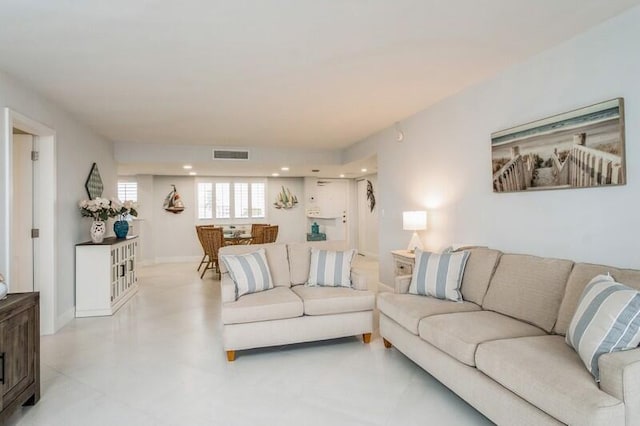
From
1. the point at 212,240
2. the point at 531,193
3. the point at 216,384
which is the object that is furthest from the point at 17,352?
the point at 212,240

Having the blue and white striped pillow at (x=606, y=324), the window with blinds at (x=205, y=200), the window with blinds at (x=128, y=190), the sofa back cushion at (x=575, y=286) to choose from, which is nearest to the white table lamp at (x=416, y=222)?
the sofa back cushion at (x=575, y=286)

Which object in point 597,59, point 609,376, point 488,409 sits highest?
point 597,59

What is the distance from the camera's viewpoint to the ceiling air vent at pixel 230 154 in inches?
248

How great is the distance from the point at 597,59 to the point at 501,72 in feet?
2.56

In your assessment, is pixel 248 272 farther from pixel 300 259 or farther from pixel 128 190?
pixel 128 190

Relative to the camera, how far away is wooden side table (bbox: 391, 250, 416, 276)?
12.4 feet

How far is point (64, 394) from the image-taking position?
2457mm

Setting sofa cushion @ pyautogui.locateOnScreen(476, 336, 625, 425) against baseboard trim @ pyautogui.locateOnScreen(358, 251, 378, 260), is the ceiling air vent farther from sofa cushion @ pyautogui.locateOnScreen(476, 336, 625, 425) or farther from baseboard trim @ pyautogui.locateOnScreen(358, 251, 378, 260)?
sofa cushion @ pyautogui.locateOnScreen(476, 336, 625, 425)

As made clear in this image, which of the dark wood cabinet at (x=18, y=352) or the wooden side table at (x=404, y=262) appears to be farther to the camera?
the wooden side table at (x=404, y=262)

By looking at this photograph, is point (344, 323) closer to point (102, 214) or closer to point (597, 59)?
point (597, 59)

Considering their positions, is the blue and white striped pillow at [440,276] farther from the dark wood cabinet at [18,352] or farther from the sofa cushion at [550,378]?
the dark wood cabinet at [18,352]

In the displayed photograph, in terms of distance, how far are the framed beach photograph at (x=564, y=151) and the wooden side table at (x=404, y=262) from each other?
3.61ft

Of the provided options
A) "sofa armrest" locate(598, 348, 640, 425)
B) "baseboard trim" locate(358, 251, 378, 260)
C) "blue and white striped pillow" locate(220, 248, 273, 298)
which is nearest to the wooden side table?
"blue and white striped pillow" locate(220, 248, 273, 298)

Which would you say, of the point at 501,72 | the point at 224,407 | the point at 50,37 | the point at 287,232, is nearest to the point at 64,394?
the point at 224,407
